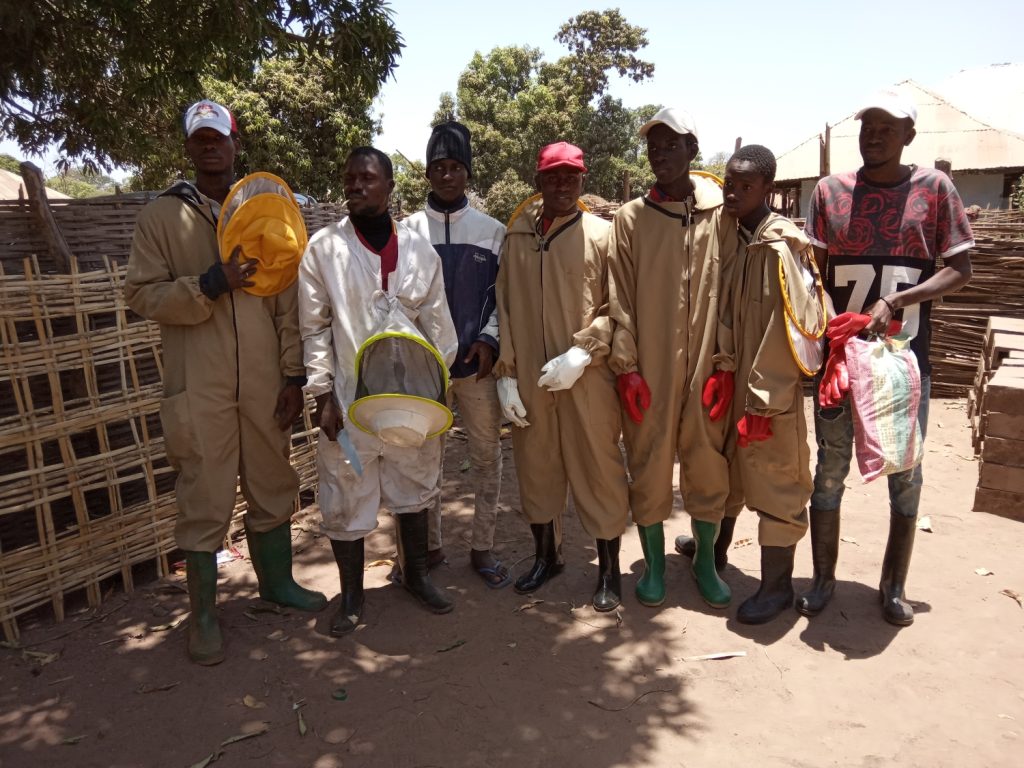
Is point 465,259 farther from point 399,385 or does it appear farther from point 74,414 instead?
point 74,414

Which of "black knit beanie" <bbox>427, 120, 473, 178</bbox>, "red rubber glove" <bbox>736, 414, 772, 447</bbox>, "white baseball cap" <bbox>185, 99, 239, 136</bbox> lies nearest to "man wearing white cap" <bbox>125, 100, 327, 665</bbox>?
"white baseball cap" <bbox>185, 99, 239, 136</bbox>

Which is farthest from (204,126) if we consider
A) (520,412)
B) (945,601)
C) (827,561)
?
(945,601)

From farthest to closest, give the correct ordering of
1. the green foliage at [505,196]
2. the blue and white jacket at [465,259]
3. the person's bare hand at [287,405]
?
the green foliage at [505,196], the blue and white jacket at [465,259], the person's bare hand at [287,405]

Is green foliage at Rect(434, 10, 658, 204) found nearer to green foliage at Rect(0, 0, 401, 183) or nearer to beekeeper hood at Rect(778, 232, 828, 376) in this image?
green foliage at Rect(0, 0, 401, 183)

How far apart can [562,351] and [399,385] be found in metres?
0.81

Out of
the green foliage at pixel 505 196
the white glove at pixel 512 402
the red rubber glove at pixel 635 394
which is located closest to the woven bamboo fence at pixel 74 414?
the white glove at pixel 512 402

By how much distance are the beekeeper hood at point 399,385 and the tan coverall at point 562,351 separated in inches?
20.5

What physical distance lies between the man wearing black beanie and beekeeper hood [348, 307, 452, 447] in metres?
0.50

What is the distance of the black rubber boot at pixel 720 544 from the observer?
379cm

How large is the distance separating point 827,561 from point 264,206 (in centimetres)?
309

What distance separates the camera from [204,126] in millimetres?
3033

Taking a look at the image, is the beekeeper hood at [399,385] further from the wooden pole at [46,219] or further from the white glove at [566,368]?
the wooden pole at [46,219]

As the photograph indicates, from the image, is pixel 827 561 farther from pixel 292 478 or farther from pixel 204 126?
pixel 204 126

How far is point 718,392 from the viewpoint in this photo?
10.7 feet
